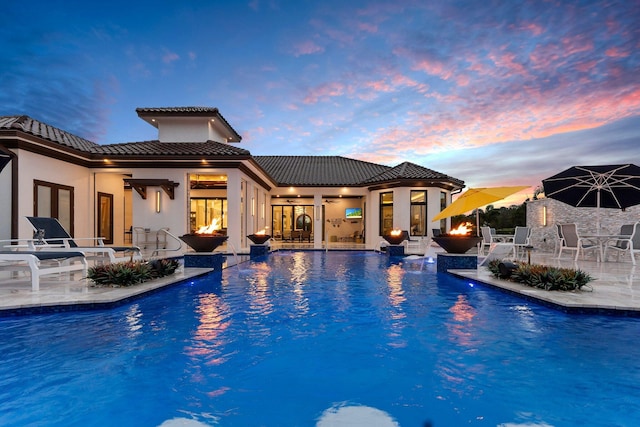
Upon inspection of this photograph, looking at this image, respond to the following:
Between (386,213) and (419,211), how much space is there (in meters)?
1.80

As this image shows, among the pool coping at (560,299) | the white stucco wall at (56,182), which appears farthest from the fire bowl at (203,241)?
the pool coping at (560,299)

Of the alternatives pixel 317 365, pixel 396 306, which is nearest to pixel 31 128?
pixel 396 306

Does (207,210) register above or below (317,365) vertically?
above

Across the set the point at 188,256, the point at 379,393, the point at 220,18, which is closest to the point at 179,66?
the point at 220,18

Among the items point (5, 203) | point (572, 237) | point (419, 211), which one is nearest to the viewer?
point (5, 203)

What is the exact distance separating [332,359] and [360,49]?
1297 cm

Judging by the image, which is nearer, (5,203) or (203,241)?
(203,241)

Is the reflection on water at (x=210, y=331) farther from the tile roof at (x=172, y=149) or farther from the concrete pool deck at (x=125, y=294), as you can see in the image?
the tile roof at (x=172, y=149)

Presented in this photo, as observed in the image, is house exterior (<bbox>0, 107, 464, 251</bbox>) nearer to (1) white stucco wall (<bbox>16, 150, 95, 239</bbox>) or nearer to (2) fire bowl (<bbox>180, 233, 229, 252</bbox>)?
(1) white stucco wall (<bbox>16, 150, 95, 239</bbox>)

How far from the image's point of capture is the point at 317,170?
2275 cm

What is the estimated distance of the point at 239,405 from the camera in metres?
2.62

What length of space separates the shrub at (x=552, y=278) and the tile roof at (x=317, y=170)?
1303 cm

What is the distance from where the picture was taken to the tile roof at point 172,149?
43.5 ft

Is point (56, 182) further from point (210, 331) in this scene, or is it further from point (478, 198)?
point (478, 198)
